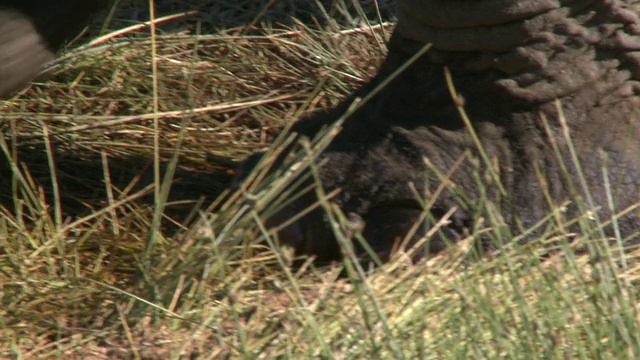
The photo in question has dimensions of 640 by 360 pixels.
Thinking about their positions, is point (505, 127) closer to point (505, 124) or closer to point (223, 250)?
point (505, 124)

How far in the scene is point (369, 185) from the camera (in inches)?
79.1

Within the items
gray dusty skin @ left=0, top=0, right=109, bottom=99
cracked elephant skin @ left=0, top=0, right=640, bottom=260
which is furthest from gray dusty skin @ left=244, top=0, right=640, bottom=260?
gray dusty skin @ left=0, top=0, right=109, bottom=99

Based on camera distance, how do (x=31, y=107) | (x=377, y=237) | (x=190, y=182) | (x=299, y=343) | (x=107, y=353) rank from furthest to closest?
1. (x=31, y=107)
2. (x=190, y=182)
3. (x=377, y=237)
4. (x=107, y=353)
5. (x=299, y=343)

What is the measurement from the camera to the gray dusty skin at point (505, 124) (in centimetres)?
194

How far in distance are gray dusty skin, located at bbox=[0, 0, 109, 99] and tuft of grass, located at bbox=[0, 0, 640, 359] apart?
32 cm

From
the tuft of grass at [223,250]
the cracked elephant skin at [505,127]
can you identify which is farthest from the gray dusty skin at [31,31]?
the cracked elephant skin at [505,127]

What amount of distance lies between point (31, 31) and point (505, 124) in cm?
90

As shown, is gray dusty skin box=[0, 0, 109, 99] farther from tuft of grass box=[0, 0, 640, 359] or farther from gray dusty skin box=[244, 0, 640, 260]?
gray dusty skin box=[244, 0, 640, 260]

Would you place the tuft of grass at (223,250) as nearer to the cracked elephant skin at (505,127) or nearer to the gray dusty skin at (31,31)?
the cracked elephant skin at (505,127)

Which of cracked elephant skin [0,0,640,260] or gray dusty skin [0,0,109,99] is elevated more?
gray dusty skin [0,0,109,99]

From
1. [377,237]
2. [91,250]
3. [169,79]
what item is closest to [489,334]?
[377,237]

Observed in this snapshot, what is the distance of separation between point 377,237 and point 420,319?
1.40 feet

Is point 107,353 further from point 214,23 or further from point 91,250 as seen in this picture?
point 214,23

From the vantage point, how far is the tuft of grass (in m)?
1.40
